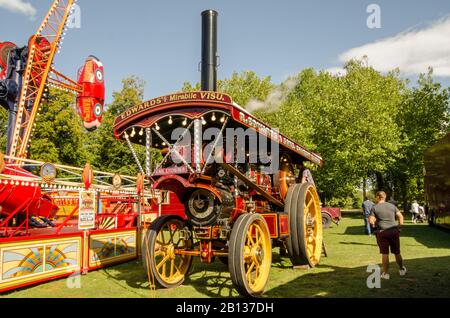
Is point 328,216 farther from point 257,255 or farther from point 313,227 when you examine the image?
point 257,255

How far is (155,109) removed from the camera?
5.75m

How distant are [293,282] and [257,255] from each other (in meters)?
1.16

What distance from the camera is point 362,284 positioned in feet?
19.9

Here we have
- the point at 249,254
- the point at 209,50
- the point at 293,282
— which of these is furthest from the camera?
the point at 209,50

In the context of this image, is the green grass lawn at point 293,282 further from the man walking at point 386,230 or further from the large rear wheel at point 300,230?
the man walking at point 386,230

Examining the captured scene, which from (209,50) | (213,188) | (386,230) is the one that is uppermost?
(209,50)

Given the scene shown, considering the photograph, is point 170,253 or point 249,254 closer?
point 249,254

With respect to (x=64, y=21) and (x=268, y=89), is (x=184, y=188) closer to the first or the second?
(x=64, y=21)

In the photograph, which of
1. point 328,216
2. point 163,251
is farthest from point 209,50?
point 163,251

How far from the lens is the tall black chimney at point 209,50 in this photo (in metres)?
15.7

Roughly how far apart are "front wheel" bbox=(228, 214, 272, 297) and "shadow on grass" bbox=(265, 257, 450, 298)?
324 millimetres

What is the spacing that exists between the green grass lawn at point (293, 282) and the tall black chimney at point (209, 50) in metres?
9.02
